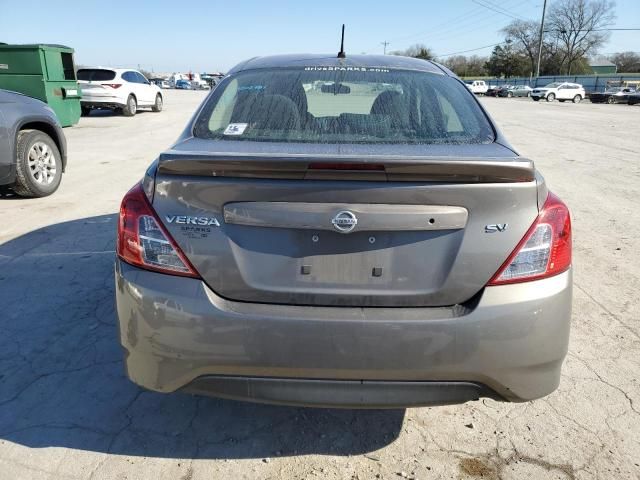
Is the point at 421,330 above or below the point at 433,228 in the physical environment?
below

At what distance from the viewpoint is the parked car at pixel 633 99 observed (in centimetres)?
4082

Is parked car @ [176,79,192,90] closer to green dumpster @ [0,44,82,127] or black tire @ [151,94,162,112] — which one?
black tire @ [151,94,162,112]

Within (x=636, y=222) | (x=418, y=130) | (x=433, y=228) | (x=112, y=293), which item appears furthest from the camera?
(x=636, y=222)

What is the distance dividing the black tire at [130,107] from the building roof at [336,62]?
1737 centimetres

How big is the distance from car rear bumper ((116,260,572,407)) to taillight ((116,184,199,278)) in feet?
0.13

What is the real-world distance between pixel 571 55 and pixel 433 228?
3802 inches

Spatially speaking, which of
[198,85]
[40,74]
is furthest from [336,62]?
[198,85]

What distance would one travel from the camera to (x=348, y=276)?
189cm

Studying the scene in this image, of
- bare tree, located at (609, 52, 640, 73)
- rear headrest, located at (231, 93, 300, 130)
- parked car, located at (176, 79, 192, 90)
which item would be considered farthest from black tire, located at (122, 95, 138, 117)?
bare tree, located at (609, 52, 640, 73)

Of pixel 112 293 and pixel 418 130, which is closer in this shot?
pixel 418 130

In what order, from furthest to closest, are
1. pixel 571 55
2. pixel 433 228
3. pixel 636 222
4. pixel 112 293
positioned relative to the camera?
pixel 571 55 → pixel 636 222 → pixel 112 293 → pixel 433 228

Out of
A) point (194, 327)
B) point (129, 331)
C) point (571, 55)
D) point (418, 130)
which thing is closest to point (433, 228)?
point (418, 130)

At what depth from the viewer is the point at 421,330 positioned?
1.86m

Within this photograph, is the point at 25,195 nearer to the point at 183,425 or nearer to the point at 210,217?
the point at 183,425
